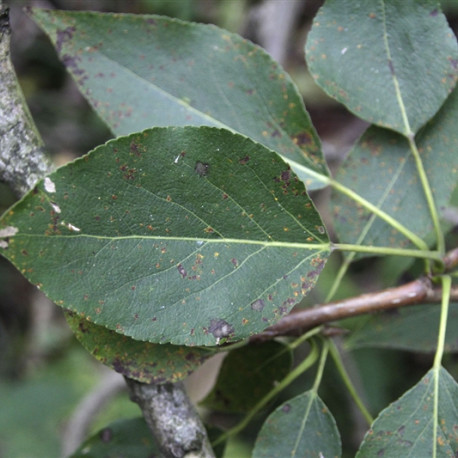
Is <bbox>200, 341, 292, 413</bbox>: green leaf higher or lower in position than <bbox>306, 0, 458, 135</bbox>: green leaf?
lower

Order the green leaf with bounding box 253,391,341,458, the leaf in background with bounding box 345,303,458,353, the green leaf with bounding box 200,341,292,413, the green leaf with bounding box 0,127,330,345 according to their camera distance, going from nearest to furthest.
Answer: the green leaf with bounding box 0,127,330,345
the green leaf with bounding box 253,391,341,458
the green leaf with bounding box 200,341,292,413
the leaf in background with bounding box 345,303,458,353

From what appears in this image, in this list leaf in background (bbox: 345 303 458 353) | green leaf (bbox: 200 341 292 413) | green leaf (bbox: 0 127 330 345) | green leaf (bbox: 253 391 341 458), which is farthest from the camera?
leaf in background (bbox: 345 303 458 353)

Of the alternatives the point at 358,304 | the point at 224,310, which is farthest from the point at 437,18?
the point at 224,310

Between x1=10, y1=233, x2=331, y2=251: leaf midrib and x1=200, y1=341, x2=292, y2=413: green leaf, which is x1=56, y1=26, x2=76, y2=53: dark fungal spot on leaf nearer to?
x1=10, y1=233, x2=331, y2=251: leaf midrib

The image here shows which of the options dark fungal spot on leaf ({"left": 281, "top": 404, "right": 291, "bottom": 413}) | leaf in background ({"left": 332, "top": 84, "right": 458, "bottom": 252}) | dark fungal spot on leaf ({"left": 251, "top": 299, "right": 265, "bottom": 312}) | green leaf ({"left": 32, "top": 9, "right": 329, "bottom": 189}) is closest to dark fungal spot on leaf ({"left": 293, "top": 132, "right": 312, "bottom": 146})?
green leaf ({"left": 32, "top": 9, "right": 329, "bottom": 189})

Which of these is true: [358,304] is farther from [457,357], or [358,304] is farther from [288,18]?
[288,18]

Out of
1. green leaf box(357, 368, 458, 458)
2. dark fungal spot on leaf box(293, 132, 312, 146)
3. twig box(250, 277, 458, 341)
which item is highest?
dark fungal spot on leaf box(293, 132, 312, 146)

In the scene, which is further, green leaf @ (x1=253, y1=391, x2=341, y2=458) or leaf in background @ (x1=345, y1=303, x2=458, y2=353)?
leaf in background @ (x1=345, y1=303, x2=458, y2=353)
